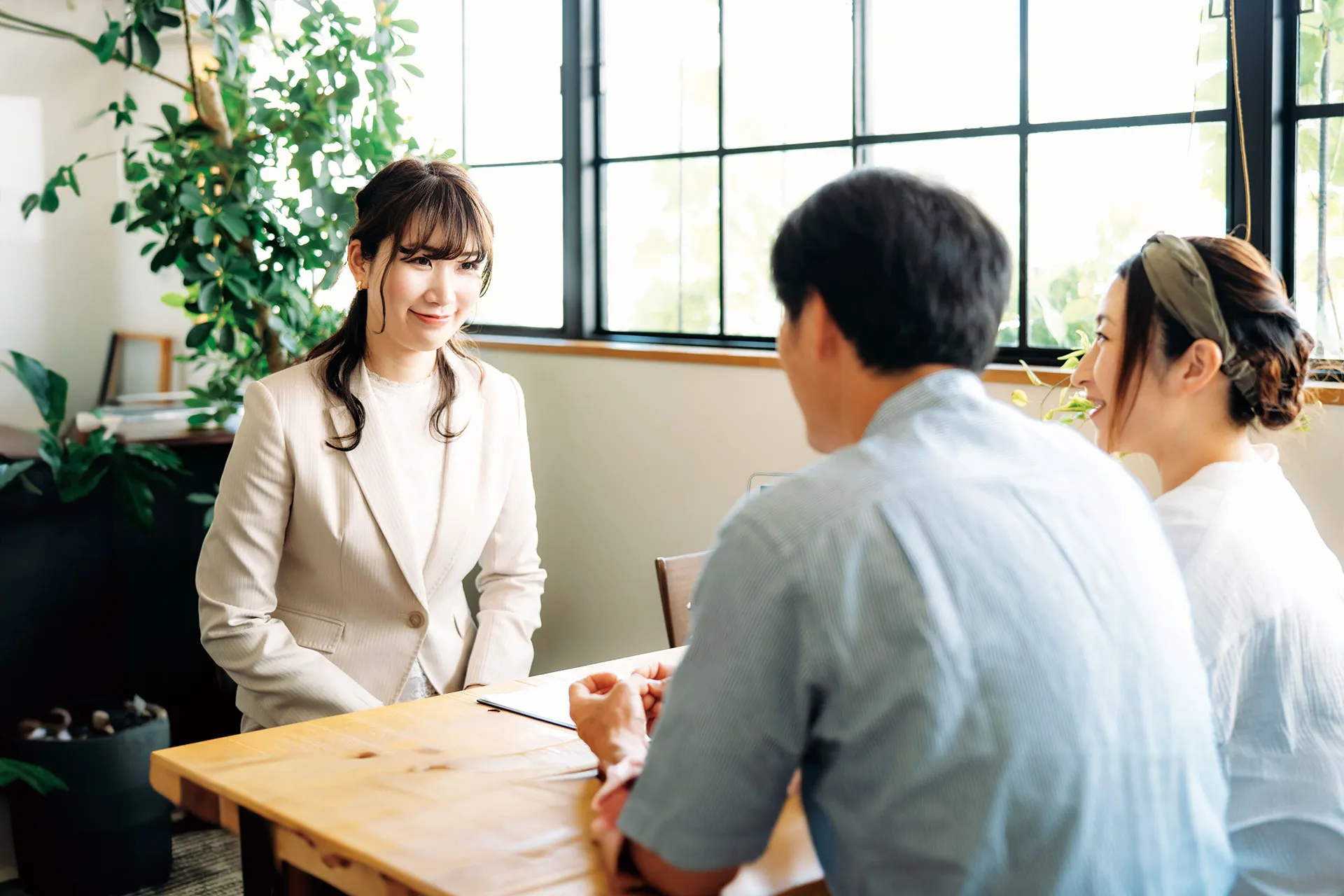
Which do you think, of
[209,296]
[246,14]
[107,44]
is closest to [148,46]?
[107,44]

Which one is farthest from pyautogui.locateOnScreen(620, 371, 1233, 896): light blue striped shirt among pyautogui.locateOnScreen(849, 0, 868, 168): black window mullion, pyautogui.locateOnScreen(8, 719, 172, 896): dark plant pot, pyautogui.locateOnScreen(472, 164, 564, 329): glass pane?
pyautogui.locateOnScreen(472, 164, 564, 329): glass pane

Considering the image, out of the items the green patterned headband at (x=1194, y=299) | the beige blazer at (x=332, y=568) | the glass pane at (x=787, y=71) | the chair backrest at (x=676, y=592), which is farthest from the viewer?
the glass pane at (x=787, y=71)

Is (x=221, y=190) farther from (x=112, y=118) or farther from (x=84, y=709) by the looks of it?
(x=84, y=709)

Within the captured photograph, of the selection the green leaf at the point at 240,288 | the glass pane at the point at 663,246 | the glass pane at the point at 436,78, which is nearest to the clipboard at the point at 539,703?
the green leaf at the point at 240,288

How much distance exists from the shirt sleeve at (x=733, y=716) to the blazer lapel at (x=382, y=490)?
1194mm

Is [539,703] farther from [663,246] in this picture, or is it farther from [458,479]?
[663,246]

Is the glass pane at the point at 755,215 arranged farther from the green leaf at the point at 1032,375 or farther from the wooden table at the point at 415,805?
the wooden table at the point at 415,805

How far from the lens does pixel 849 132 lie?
3.15m

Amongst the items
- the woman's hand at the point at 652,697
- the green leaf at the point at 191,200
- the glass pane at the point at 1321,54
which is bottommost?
the woman's hand at the point at 652,697

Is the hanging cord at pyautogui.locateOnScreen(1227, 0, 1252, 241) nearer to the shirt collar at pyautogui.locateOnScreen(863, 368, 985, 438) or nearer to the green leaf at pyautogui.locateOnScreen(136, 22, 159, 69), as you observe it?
the shirt collar at pyautogui.locateOnScreen(863, 368, 985, 438)

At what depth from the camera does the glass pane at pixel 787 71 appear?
3156 mm

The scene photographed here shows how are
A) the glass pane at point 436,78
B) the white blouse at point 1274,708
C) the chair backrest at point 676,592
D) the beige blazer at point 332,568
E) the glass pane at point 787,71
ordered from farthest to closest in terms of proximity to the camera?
the glass pane at point 436,78
the glass pane at point 787,71
the chair backrest at point 676,592
the beige blazer at point 332,568
the white blouse at point 1274,708

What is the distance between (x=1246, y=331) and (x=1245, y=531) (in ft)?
1.03

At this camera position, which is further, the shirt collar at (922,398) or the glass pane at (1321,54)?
the glass pane at (1321,54)
